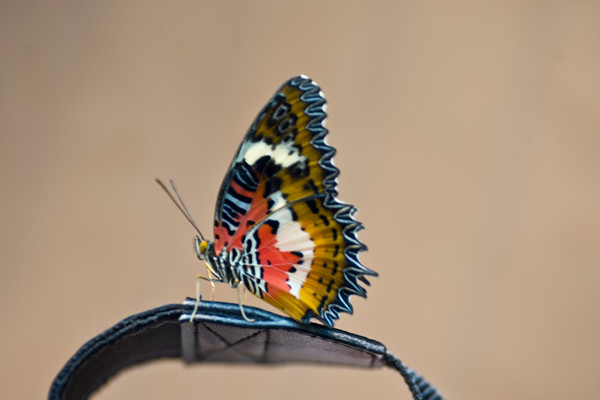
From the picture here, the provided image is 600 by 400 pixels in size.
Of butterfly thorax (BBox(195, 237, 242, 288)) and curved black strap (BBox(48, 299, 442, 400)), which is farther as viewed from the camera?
butterfly thorax (BBox(195, 237, 242, 288))

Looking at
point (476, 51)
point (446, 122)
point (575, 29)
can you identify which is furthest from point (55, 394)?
point (575, 29)

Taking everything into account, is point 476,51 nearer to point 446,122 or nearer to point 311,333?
point 446,122

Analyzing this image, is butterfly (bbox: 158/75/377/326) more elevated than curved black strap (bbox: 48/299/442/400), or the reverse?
butterfly (bbox: 158/75/377/326)

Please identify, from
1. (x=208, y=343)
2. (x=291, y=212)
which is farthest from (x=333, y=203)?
(x=208, y=343)

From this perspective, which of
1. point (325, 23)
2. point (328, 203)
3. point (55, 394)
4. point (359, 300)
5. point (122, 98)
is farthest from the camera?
point (325, 23)

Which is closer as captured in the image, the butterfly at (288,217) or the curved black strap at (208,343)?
the curved black strap at (208,343)

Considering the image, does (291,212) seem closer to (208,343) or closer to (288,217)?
(288,217)
